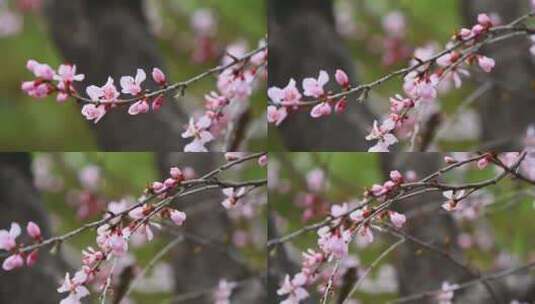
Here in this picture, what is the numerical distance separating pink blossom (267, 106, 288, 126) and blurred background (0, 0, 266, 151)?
0.43 ft

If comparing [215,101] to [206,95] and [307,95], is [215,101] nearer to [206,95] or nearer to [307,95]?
[206,95]

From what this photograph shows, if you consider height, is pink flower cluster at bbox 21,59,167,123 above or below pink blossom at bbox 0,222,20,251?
above

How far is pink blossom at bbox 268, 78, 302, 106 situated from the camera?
1.77m

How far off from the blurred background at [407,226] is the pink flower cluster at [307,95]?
0.18 m

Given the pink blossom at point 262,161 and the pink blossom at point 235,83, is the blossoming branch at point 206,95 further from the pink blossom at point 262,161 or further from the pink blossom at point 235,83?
the pink blossom at point 262,161

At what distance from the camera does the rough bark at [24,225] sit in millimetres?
2014

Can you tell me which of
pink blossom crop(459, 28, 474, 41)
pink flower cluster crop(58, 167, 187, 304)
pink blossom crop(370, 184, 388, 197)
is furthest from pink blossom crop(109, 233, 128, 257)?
pink blossom crop(459, 28, 474, 41)

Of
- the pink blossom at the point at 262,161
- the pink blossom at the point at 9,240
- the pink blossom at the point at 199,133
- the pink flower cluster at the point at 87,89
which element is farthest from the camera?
the pink blossom at the point at 262,161

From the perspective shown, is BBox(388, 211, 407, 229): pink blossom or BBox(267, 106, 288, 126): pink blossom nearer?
BBox(388, 211, 407, 229): pink blossom

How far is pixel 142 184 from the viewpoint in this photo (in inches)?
79.3

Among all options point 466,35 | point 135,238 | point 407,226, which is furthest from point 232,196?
point 466,35

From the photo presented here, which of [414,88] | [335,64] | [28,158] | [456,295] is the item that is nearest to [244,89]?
[335,64]

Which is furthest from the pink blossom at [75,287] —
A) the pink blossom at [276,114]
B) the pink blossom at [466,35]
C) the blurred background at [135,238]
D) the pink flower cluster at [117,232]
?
the pink blossom at [466,35]

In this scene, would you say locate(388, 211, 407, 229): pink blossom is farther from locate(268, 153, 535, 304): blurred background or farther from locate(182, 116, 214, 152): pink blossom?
locate(182, 116, 214, 152): pink blossom
